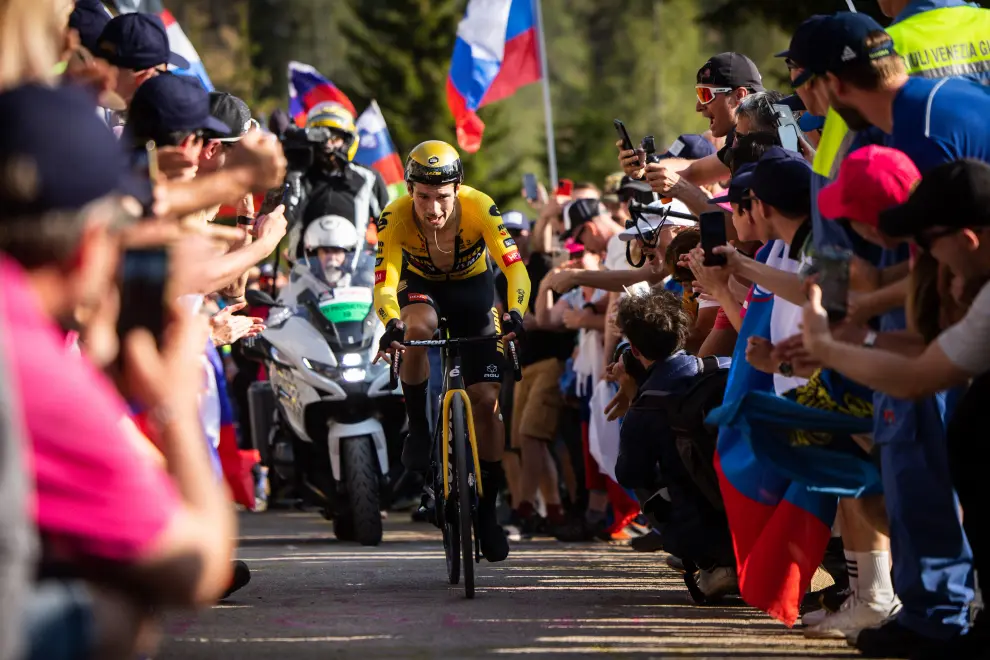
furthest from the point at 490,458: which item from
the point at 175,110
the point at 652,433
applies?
the point at 175,110

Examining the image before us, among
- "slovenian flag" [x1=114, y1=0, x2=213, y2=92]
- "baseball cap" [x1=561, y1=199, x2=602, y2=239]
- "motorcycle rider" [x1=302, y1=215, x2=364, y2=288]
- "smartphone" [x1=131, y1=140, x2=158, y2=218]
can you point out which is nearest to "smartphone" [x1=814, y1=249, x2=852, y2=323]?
"smartphone" [x1=131, y1=140, x2=158, y2=218]

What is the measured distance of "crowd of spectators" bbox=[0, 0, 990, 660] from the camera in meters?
3.29

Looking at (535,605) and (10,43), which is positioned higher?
(10,43)

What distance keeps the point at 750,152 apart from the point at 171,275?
4.54m

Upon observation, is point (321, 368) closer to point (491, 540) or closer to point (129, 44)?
point (491, 540)

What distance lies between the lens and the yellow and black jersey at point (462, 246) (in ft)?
31.3

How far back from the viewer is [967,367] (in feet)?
16.8

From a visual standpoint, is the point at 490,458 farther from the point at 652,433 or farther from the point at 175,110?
the point at 175,110

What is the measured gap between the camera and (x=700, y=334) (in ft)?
31.3

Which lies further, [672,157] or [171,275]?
[672,157]

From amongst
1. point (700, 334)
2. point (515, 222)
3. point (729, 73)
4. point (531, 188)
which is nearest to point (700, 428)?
point (700, 334)

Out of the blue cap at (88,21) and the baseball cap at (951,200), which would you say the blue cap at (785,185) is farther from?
the blue cap at (88,21)

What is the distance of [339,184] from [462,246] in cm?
383

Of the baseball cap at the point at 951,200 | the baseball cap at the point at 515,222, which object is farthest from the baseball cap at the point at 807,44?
the baseball cap at the point at 515,222
